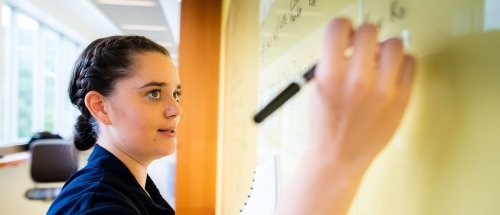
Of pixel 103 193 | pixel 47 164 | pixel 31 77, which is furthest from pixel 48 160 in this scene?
pixel 103 193

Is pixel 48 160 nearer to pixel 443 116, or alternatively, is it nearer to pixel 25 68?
pixel 25 68

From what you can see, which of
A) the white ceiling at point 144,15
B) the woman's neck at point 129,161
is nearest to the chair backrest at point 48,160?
the white ceiling at point 144,15

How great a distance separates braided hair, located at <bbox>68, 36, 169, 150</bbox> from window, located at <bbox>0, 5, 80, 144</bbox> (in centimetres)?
253

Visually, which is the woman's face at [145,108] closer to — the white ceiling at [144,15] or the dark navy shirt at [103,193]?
the dark navy shirt at [103,193]

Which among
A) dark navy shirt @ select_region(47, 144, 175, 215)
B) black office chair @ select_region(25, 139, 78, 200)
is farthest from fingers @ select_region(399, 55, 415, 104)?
black office chair @ select_region(25, 139, 78, 200)

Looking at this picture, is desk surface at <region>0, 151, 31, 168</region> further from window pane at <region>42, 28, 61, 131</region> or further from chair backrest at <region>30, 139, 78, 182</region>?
window pane at <region>42, 28, 61, 131</region>

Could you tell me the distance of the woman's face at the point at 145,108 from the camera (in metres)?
0.76

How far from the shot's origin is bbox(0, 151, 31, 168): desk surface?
288cm

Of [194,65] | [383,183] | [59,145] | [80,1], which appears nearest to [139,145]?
[383,183]

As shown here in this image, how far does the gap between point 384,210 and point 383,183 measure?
0.07 feet

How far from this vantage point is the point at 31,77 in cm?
416

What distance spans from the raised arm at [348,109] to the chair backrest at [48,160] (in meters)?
3.24

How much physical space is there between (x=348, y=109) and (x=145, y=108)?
0.65 metres

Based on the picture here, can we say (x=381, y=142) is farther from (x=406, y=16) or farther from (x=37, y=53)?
(x=37, y=53)
